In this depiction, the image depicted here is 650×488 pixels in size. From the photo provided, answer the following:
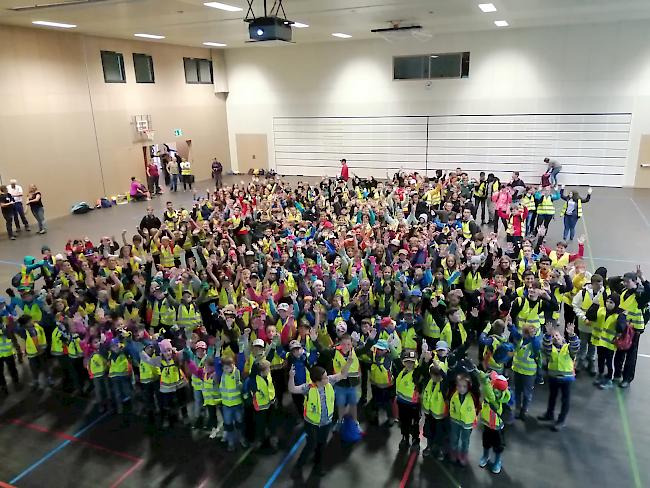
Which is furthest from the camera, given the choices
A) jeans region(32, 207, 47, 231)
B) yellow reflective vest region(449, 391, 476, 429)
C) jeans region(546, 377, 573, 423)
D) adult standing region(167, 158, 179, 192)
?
adult standing region(167, 158, 179, 192)

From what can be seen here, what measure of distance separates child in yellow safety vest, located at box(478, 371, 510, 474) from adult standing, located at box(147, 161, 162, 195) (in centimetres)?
2112

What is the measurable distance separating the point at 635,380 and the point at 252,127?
24.7 metres

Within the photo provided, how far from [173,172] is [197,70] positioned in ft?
20.9

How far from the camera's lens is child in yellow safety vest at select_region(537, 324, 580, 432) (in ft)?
21.0

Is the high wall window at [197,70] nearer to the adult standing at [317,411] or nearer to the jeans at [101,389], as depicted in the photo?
the jeans at [101,389]

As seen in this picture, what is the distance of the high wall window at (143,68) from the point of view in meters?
23.2

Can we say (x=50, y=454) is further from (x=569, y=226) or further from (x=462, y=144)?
(x=462, y=144)

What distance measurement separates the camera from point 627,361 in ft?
24.8

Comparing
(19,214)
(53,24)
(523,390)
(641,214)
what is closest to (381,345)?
(523,390)

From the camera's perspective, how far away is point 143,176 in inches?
946

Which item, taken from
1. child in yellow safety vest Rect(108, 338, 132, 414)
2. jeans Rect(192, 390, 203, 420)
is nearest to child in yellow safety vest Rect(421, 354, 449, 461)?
jeans Rect(192, 390, 203, 420)

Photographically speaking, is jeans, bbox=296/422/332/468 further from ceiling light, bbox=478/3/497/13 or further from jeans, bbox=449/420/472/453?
ceiling light, bbox=478/3/497/13

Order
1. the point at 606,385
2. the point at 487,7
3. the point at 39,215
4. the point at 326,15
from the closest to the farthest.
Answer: the point at 606,385 → the point at 487,7 → the point at 326,15 → the point at 39,215

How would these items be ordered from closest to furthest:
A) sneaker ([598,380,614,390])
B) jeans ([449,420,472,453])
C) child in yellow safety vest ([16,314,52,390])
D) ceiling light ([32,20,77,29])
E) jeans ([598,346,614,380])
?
1. jeans ([449,420,472,453])
2. jeans ([598,346,614,380])
3. sneaker ([598,380,614,390])
4. child in yellow safety vest ([16,314,52,390])
5. ceiling light ([32,20,77,29])
